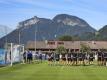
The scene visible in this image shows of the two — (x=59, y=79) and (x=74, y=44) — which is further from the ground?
(x=74, y=44)

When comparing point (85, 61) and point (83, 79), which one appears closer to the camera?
point (83, 79)

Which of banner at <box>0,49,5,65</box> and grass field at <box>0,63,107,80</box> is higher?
banner at <box>0,49,5,65</box>

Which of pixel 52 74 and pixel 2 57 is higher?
pixel 2 57

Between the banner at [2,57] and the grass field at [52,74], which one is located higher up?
the banner at [2,57]

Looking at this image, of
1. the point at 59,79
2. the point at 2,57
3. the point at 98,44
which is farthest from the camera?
the point at 98,44

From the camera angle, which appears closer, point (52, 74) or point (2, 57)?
point (52, 74)

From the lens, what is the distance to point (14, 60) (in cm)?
6069

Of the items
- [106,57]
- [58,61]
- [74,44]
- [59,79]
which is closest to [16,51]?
[58,61]

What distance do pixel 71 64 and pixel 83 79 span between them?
1040 inches

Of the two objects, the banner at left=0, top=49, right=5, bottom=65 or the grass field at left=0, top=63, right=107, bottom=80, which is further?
the banner at left=0, top=49, right=5, bottom=65

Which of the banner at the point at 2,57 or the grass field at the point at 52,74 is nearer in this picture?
the grass field at the point at 52,74

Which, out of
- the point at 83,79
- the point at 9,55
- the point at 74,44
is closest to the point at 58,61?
the point at 9,55

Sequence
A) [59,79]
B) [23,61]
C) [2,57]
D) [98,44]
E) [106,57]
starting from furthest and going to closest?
[98,44] → [23,61] → [106,57] → [2,57] → [59,79]

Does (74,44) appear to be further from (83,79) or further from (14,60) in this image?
(83,79)
